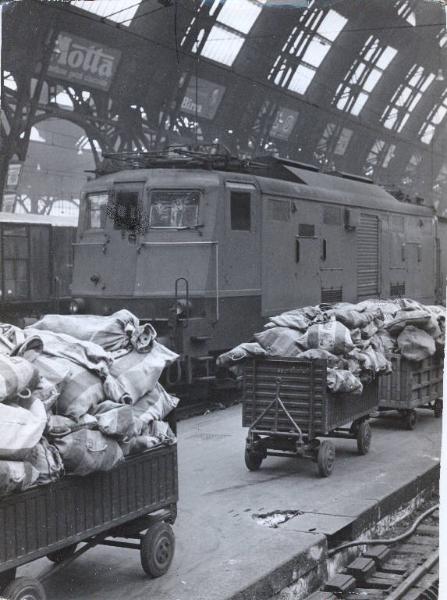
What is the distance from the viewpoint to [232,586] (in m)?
5.05

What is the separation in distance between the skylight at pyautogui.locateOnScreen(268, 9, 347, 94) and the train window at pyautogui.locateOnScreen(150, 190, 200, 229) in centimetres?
857

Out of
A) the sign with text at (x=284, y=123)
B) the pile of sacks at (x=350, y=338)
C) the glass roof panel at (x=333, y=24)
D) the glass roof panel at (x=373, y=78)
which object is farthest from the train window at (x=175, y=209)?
the sign with text at (x=284, y=123)

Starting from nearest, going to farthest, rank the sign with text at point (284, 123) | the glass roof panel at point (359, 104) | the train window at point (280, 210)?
the train window at point (280, 210)
the sign with text at point (284, 123)
the glass roof panel at point (359, 104)

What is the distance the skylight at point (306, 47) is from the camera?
1897 cm

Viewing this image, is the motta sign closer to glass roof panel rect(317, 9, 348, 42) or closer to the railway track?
glass roof panel rect(317, 9, 348, 42)

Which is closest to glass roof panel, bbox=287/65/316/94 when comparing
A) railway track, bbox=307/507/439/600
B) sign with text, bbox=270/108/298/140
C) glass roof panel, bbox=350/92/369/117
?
sign with text, bbox=270/108/298/140

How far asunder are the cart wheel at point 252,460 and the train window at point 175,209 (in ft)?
14.1

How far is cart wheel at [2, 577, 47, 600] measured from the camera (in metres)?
4.05

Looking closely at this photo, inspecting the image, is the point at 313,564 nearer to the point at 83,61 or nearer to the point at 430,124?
the point at 83,61

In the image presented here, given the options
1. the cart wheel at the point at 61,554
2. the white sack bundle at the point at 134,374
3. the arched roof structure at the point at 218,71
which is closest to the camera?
the white sack bundle at the point at 134,374

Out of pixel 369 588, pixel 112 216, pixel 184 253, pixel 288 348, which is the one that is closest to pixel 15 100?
pixel 112 216

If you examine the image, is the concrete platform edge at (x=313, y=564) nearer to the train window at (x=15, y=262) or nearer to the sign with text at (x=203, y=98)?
the train window at (x=15, y=262)

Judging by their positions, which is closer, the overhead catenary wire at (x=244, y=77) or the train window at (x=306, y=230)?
the train window at (x=306, y=230)

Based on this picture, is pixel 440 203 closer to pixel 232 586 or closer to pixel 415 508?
pixel 415 508
